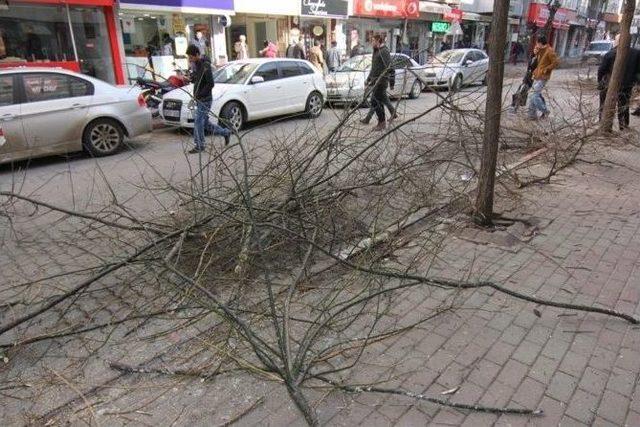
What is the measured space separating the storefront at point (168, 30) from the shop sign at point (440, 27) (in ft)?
54.9

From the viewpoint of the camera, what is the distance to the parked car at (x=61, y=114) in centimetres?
742

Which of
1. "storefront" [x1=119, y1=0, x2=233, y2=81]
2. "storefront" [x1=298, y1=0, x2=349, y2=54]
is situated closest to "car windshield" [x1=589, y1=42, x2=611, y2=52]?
"storefront" [x1=298, y1=0, x2=349, y2=54]

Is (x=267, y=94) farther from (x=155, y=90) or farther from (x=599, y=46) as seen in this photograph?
(x=599, y=46)

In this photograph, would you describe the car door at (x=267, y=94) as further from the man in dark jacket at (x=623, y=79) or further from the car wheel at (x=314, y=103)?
the man in dark jacket at (x=623, y=79)

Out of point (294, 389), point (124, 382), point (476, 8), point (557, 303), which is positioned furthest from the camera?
point (476, 8)

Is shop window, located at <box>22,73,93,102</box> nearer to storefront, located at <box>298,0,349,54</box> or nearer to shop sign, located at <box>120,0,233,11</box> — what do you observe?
shop sign, located at <box>120,0,233,11</box>

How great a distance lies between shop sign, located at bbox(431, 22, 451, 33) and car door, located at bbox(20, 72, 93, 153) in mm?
26234

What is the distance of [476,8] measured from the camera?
1400 inches

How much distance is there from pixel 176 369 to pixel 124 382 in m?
0.30

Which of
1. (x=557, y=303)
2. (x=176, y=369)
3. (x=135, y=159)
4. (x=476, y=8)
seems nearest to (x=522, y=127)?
(x=557, y=303)

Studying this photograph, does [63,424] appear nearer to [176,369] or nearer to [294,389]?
[176,369]

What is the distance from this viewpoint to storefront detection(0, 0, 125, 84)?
500 inches

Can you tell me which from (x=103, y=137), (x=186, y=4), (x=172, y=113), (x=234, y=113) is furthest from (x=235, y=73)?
(x=186, y=4)

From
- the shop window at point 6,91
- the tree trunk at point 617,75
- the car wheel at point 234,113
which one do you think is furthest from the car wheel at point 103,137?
the tree trunk at point 617,75
